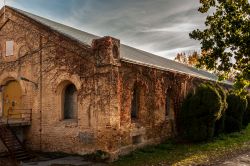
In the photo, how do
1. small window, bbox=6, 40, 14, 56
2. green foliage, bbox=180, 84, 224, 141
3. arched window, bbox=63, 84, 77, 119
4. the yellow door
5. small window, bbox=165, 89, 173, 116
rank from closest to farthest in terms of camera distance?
arched window, bbox=63, 84, 77, 119 → the yellow door → small window, bbox=6, 40, 14, 56 → green foliage, bbox=180, 84, 224, 141 → small window, bbox=165, 89, 173, 116

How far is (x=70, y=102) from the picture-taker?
16734 millimetres

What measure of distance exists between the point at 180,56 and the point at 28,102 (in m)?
51.3

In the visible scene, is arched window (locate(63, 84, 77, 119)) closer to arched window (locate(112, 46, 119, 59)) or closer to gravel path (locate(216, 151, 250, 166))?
arched window (locate(112, 46, 119, 59))

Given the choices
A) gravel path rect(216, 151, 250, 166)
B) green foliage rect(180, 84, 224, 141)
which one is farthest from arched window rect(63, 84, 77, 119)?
gravel path rect(216, 151, 250, 166)

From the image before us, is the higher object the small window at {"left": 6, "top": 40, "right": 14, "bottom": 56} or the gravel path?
the small window at {"left": 6, "top": 40, "right": 14, "bottom": 56}

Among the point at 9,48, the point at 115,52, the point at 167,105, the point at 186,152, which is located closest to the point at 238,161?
the point at 186,152

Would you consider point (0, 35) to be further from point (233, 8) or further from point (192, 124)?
point (233, 8)

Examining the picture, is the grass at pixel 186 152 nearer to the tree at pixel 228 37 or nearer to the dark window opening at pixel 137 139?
the dark window opening at pixel 137 139

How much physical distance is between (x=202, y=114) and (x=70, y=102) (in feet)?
25.3

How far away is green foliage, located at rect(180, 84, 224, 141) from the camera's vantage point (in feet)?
63.0

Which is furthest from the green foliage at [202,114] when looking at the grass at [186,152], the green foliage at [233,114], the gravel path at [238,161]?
the green foliage at [233,114]

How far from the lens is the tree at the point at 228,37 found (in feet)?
36.8

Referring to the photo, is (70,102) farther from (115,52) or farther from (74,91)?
(115,52)

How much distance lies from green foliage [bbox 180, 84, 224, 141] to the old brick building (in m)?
1.37
